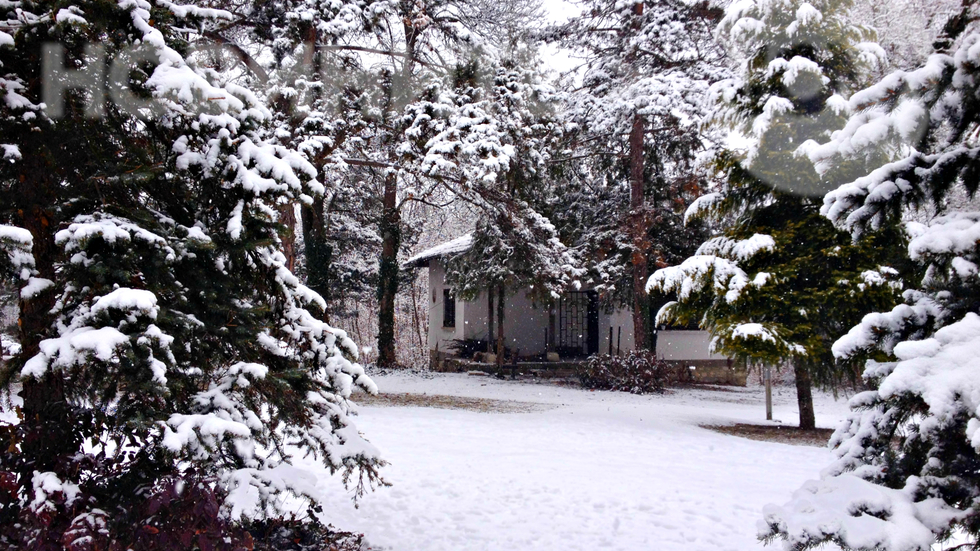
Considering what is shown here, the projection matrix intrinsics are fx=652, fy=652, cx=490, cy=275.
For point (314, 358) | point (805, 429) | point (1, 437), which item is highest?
point (314, 358)

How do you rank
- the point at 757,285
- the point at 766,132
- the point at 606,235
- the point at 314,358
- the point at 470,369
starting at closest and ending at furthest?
the point at 314,358 < the point at 757,285 < the point at 766,132 < the point at 606,235 < the point at 470,369

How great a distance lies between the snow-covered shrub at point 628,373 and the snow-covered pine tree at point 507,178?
227 centimetres

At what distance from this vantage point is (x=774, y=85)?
1054 centimetres

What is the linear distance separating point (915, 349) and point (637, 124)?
48.1 ft

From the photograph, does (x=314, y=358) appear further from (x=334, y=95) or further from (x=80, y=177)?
(x=334, y=95)

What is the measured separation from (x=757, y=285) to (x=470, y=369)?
42.0 ft

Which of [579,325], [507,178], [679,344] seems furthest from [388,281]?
[679,344]

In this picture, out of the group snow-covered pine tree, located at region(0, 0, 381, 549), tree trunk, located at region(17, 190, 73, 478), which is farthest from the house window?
tree trunk, located at region(17, 190, 73, 478)

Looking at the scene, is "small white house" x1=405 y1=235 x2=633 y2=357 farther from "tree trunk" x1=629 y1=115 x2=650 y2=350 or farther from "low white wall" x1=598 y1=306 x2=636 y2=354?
"tree trunk" x1=629 y1=115 x2=650 y2=350

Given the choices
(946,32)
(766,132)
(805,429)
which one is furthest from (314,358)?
(805,429)

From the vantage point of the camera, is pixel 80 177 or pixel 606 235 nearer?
pixel 80 177

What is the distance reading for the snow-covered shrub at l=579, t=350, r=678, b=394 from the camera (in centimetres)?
1644

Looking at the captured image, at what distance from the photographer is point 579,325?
23094mm

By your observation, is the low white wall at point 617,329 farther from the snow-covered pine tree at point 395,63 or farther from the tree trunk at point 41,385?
the tree trunk at point 41,385
